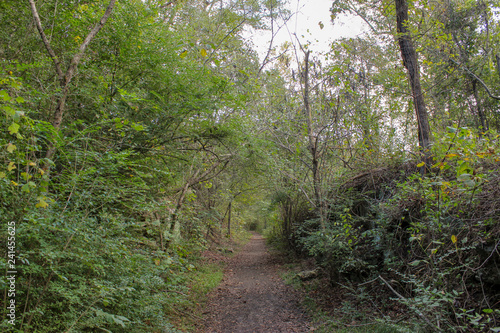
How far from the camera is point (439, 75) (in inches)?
272

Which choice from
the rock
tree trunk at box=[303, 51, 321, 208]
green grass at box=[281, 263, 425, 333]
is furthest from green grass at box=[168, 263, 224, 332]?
tree trunk at box=[303, 51, 321, 208]

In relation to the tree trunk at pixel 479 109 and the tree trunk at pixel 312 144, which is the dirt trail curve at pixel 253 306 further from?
the tree trunk at pixel 479 109

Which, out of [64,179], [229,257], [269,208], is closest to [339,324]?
[64,179]

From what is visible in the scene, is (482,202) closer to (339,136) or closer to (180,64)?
(339,136)

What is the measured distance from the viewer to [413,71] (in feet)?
16.7

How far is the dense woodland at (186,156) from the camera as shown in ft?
8.28

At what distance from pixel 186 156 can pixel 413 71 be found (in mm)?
5218

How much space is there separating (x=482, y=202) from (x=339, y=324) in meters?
2.95

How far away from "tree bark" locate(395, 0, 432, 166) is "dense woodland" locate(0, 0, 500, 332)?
30 millimetres

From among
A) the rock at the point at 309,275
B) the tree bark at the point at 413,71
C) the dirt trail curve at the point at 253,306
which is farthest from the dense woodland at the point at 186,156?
the dirt trail curve at the point at 253,306

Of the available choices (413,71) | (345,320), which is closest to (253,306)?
(345,320)

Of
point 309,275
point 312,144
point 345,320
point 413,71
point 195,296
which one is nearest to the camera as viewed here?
point 345,320

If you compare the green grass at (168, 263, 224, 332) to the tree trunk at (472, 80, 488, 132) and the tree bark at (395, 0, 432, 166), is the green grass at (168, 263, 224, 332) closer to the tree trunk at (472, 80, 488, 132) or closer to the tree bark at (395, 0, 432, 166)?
the tree bark at (395, 0, 432, 166)

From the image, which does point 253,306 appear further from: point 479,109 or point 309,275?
point 479,109
